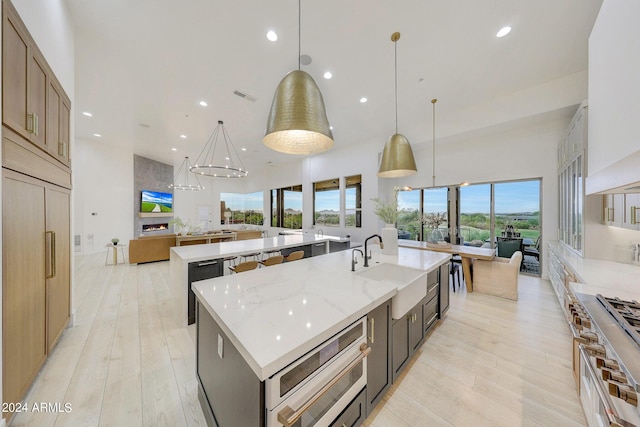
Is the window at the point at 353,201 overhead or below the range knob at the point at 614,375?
overhead

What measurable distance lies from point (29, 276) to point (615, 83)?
4.18 m

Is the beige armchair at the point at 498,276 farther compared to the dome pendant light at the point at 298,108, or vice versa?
the beige armchair at the point at 498,276

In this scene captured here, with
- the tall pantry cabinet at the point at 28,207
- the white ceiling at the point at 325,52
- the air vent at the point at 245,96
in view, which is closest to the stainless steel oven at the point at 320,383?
the tall pantry cabinet at the point at 28,207

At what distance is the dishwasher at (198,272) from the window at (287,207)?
18.3 ft

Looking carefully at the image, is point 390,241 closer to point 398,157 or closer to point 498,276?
point 398,157

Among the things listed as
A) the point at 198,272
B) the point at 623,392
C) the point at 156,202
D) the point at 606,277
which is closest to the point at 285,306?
the point at 623,392

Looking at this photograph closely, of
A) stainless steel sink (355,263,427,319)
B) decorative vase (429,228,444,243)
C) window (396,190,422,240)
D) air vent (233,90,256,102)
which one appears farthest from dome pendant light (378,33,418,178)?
window (396,190,422,240)

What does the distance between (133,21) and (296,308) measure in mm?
3594

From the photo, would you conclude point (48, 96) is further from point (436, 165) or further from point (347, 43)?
point (436, 165)

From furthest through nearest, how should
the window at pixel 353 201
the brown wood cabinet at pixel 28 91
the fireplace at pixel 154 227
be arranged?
the fireplace at pixel 154 227
the window at pixel 353 201
the brown wood cabinet at pixel 28 91

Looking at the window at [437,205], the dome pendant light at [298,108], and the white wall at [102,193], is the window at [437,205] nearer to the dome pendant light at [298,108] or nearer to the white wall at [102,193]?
the dome pendant light at [298,108]

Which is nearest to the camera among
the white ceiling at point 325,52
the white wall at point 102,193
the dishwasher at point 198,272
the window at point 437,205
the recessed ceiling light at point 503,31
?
the white ceiling at point 325,52

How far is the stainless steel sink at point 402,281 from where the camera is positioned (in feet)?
5.25

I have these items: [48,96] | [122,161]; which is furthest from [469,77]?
[122,161]
